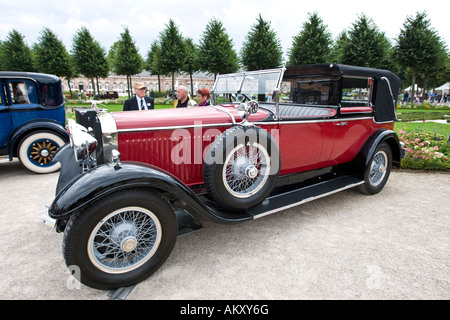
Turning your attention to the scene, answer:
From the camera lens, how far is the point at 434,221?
143 inches

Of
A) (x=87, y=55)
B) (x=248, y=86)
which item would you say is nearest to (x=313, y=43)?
(x=87, y=55)

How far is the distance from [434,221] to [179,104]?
4.59 metres

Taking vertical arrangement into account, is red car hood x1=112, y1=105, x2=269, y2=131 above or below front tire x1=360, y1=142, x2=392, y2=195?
above

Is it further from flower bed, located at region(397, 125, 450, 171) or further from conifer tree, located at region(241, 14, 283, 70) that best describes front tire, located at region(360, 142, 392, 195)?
conifer tree, located at region(241, 14, 283, 70)

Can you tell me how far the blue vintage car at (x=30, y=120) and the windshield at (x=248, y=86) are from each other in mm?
4004

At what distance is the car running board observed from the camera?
3.07m

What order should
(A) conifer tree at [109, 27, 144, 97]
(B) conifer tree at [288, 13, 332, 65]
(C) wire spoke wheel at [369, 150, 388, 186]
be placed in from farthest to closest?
(A) conifer tree at [109, 27, 144, 97] < (B) conifer tree at [288, 13, 332, 65] < (C) wire spoke wheel at [369, 150, 388, 186]

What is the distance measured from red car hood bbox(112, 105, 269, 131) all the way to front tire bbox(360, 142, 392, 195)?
235 cm

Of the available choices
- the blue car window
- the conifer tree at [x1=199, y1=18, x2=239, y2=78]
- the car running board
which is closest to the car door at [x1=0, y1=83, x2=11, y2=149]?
the blue car window

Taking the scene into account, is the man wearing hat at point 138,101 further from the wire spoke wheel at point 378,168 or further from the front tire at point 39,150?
the wire spoke wheel at point 378,168

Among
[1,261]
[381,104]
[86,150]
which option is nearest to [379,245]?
[381,104]

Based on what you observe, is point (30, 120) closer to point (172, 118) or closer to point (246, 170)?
point (172, 118)

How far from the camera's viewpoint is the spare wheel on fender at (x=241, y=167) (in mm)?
2768

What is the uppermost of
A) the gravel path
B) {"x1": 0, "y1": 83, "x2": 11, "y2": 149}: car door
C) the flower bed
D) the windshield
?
the windshield
